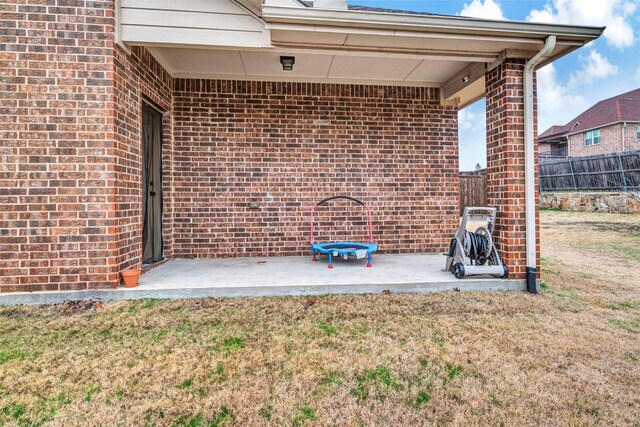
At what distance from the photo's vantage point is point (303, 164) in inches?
231

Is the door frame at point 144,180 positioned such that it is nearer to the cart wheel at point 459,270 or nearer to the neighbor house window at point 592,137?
the cart wheel at point 459,270

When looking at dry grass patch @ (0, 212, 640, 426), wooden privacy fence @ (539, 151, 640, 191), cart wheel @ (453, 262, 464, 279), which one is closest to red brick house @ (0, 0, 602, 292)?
cart wheel @ (453, 262, 464, 279)

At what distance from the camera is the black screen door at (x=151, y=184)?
16.1 ft

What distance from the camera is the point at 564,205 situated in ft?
51.8

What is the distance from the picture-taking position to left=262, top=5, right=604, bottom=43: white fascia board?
3570 mm

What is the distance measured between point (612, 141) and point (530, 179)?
23.6 metres

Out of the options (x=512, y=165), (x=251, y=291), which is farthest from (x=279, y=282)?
(x=512, y=165)

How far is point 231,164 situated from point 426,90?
11.7 ft

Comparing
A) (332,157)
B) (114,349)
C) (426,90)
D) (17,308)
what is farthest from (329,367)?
(426,90)

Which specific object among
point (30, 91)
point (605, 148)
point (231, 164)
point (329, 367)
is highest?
point (605, 148)

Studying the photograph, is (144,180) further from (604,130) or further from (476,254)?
(604,130)

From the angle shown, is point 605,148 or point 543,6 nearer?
point 605,148

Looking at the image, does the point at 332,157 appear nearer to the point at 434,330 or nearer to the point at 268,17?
the point at 268,17

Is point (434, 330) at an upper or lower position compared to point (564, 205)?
lower
